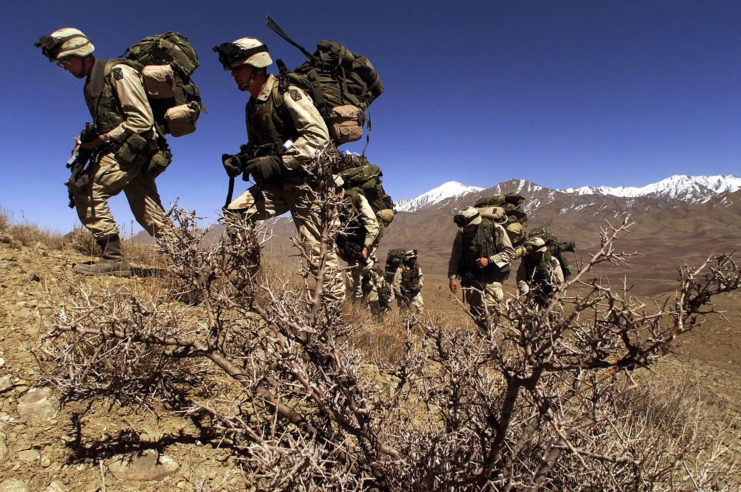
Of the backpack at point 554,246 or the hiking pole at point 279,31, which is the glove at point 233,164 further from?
the backpack at point 554,246

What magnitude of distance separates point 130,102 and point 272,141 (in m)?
1.27

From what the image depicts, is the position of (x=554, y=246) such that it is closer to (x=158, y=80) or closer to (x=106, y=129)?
(x=158, y=80)

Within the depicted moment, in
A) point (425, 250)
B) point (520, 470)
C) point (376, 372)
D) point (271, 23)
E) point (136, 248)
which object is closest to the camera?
point (520, 470)

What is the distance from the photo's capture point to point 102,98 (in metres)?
3.14

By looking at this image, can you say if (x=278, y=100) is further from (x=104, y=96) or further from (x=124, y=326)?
(x=124, y=326)

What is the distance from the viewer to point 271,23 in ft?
10.2

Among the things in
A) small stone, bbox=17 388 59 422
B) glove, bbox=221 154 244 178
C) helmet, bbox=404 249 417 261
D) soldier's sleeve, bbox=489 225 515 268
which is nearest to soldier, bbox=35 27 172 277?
glove, bbox=221 154 244 178

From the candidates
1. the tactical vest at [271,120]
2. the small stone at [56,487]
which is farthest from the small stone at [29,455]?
the tactical vest at [271,120]

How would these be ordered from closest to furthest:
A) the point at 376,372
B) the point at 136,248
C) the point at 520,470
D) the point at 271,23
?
1. the point at 520,470
2. the point at 376,372
3. the point at 271,23
4. the point at 136,248

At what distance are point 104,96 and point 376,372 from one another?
3.15 metres

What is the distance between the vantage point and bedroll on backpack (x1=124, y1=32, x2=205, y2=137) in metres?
3.22

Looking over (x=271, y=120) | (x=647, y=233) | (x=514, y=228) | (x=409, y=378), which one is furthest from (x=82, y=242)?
(x=647, y=233)

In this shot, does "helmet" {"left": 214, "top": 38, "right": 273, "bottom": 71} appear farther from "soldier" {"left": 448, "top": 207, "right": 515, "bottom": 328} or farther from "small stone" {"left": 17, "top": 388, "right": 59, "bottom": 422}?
"soldier" {"left": 448, "top": 207, "right": 515, "bottom": 328}

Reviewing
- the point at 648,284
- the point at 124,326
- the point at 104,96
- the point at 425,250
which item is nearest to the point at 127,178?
the point at 104,96
